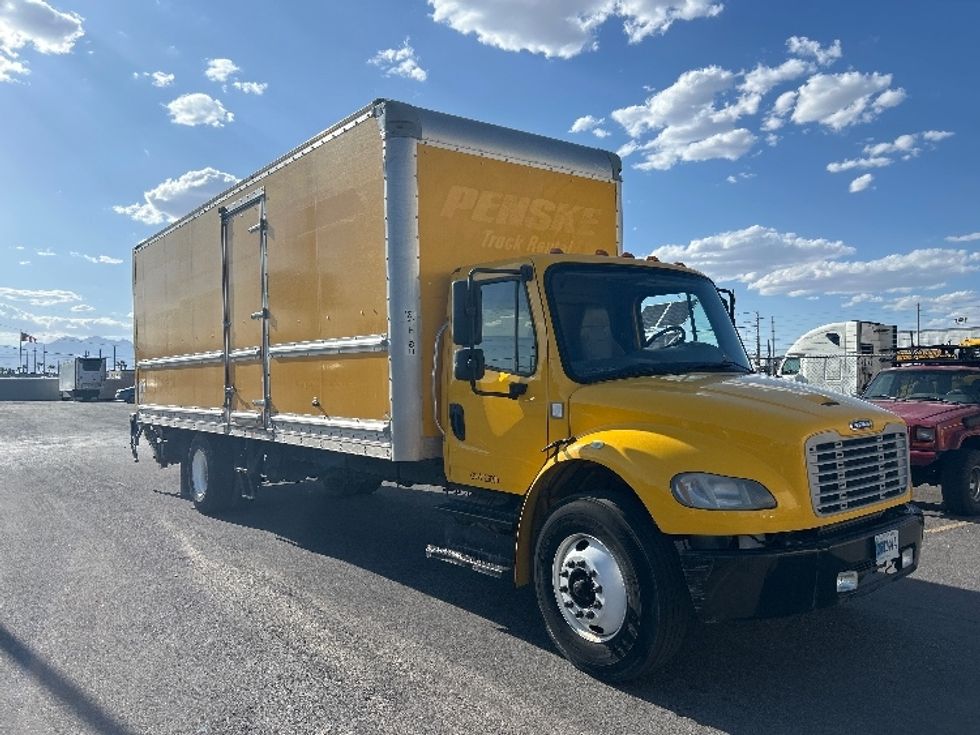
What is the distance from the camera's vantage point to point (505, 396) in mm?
5133

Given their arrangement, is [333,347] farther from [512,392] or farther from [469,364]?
[512,392]

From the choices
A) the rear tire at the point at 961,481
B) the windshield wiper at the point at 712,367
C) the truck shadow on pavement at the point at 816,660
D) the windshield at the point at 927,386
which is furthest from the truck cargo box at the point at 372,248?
the windshield at the point at 927,386

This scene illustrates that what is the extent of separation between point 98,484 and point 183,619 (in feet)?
25.7

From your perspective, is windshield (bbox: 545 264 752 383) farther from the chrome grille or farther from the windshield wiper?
the chrome grille

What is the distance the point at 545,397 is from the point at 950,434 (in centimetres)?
642

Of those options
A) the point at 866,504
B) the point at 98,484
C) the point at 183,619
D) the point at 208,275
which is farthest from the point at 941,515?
the point at 98,484

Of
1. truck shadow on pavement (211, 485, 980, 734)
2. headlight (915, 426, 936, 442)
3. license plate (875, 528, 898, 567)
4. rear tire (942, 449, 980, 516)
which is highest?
headlight (915, 426, 936, 442)

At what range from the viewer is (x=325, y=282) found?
6574 millimetres

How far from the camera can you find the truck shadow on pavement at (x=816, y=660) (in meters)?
3.81

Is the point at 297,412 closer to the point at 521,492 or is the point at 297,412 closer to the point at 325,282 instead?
the point at 325,282

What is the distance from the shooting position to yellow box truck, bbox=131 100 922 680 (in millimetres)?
3994

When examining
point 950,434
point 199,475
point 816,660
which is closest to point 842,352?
point 950,434

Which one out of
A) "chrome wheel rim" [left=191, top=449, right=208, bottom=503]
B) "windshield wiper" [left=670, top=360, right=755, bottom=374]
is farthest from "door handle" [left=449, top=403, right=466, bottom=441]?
"chrome wheel rim" [left=191, top=449, right=208, bottom=503]

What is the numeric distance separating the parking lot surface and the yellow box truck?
460 mm
